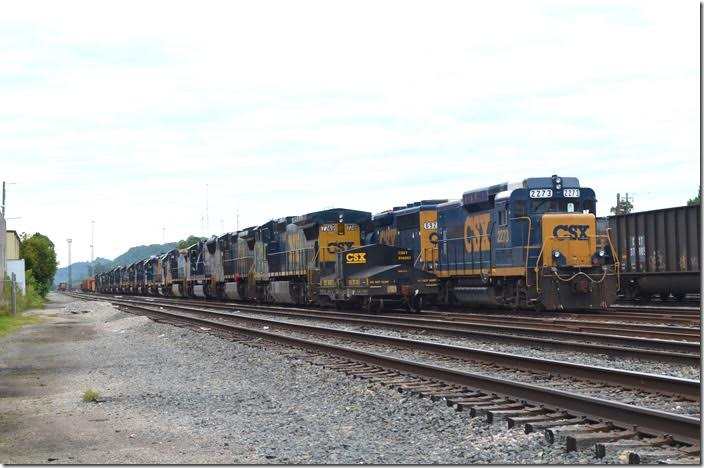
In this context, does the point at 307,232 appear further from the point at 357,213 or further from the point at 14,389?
the point at 14,389

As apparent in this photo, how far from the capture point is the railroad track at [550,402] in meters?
6.81

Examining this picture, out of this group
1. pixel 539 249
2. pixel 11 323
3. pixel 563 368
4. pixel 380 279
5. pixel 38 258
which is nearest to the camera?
pixel 563 368

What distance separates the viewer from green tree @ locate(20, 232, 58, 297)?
3194 inches

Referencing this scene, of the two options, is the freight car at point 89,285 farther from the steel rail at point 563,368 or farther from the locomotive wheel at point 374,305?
the steel rail at point 563,368

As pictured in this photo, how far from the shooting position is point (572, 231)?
74.1 feet

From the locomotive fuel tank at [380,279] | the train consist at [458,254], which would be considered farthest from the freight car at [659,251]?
the locomotive fuel tank at [380,279]

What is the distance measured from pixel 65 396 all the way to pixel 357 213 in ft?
Result: 67.4

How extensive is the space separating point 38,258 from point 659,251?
6718cm

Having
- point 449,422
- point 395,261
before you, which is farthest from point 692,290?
point 449,422

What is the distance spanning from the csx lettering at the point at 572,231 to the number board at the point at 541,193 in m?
0.93

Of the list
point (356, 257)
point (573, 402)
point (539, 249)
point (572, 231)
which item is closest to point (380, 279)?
point (356, 257)

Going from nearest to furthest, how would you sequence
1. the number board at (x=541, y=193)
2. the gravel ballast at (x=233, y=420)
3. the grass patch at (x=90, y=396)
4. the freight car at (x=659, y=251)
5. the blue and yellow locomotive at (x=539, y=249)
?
the gravel ballast at (x=233, y=420) < the grass patch at (x=90, y=396) < the blue and yellow locomotive at (x=539, y=249) < the number board at (x=541, y=193) < the freight car at (x=659, y=251)

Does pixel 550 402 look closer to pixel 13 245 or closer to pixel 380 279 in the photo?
pixel 380 279

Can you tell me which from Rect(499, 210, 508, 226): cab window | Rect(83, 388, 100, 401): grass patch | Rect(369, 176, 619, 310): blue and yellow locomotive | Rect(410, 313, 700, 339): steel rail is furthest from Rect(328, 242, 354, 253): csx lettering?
Rect(83, 388, 100, 401): grass patch
